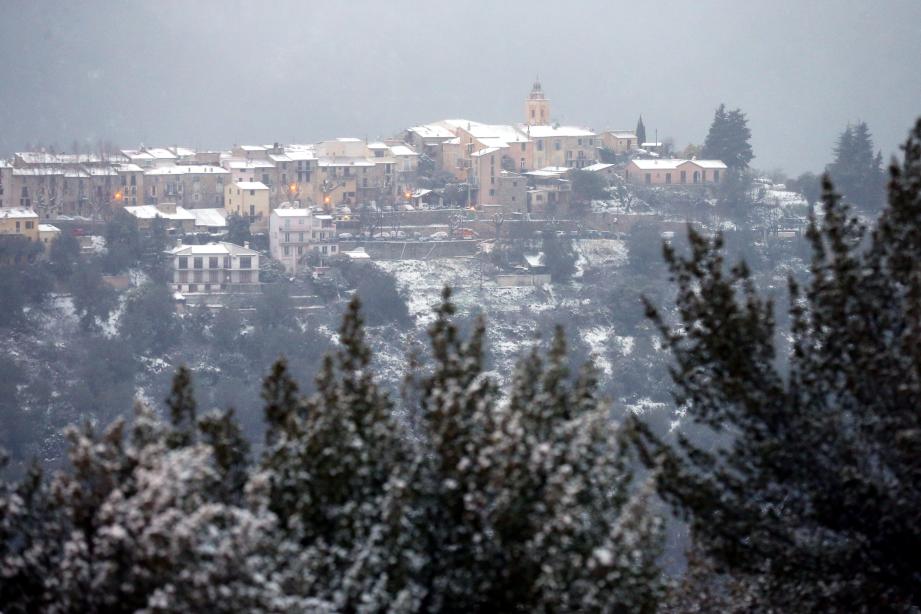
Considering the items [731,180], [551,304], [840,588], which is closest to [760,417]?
[840,588]

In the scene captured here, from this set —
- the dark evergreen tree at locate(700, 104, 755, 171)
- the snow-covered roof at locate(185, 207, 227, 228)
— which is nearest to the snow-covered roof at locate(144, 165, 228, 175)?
the snow-covered roof at locate(185, 207, 227, 228)

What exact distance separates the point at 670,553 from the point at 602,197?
32316mm

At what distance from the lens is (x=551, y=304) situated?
180ft

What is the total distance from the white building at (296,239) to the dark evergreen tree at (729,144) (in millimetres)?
16720

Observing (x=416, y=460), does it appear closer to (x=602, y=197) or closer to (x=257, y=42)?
(x=602, y=197)

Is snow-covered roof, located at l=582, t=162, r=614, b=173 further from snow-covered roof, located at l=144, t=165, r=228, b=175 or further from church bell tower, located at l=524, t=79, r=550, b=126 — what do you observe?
snow-covered roof, located at l=144, t=165, r=228, b=175

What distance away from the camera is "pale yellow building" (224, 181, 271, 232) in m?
57.4

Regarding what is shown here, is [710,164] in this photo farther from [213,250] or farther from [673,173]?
[213,250]

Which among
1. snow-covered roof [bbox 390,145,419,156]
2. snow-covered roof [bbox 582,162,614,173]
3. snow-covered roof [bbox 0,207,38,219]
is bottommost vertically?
snow-covered roof [bbox 0,207,38,219]

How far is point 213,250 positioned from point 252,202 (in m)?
4.93

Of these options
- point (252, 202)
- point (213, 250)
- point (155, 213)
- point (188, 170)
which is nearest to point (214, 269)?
point (213, 250)

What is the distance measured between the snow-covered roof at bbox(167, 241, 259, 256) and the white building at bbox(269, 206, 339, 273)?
0.92 meters

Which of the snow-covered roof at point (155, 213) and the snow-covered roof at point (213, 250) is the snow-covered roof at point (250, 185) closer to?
the snow-covered roof at point (155, 213)

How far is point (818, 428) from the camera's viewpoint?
31.0ft
